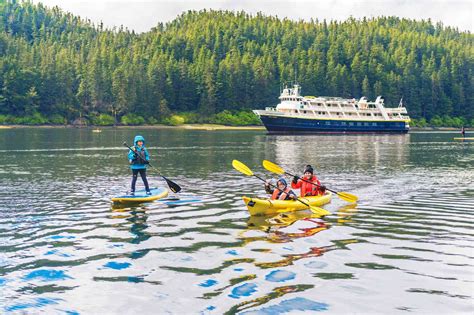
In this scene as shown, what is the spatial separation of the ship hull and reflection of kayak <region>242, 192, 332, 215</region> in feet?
308

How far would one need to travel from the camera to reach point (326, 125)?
122 m

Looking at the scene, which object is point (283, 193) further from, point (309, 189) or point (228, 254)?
point (228, 254)

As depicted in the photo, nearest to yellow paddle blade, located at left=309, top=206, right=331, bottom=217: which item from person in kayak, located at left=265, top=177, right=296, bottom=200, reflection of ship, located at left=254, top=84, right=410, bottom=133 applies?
person in kayak, located at left=265, top=177, right=296, bottom=200

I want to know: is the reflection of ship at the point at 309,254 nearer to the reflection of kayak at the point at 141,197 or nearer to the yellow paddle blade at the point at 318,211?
the yellow paddle blade at the point at 318,211

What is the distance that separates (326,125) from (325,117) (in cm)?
187

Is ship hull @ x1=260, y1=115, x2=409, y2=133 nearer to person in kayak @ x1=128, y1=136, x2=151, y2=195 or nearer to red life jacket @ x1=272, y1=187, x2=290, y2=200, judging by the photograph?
person in kayak @ x1=128, y1=136, x2=151, y2=195

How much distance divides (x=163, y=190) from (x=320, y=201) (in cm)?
743

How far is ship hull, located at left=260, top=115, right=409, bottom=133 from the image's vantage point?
384 ft

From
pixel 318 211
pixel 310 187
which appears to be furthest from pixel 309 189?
pixel 318 211

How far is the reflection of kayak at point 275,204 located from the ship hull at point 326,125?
3699 inches

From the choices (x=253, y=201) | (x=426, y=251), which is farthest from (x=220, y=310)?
(x=253, y=201)

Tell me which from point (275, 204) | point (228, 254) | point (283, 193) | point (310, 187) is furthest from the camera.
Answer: point (310, 187)

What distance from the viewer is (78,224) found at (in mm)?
18797

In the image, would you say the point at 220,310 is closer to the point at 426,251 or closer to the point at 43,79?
the point at 426,251
